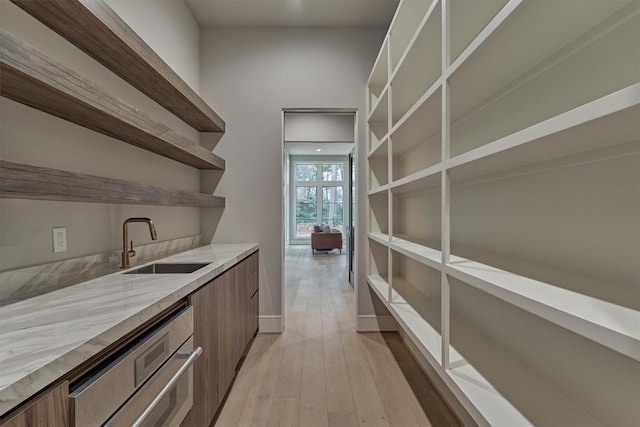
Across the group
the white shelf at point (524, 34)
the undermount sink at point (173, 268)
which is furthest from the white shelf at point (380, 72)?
the undermount sink at point (173, 268)

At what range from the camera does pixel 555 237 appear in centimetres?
101

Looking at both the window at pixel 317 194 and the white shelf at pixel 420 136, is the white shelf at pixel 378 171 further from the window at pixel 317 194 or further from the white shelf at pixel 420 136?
the window at pixel 317 194

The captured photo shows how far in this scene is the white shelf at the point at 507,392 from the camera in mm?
845

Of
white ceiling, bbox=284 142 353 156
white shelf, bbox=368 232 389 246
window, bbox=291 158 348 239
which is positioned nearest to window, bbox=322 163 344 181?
window, bbox=291 158 348 239

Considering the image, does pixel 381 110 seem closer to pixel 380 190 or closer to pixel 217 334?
pixel 380 190

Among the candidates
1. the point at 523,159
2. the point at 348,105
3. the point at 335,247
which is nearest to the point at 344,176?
the point at 335,247

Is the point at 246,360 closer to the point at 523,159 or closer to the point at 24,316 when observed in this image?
the point at 24,316

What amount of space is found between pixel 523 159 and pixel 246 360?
239cm

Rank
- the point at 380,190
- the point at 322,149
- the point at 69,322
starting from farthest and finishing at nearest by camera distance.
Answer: the point at 322,149 < the point at 380,190 < the point at 69,322

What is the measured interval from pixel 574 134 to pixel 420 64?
1.26m

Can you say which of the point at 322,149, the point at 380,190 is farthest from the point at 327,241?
the point at 380,190

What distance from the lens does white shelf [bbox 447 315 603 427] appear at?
0.85m

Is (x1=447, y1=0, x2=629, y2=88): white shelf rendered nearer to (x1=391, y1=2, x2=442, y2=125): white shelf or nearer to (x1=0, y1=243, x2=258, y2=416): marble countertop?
(x1=391, y1=2, x2=442, y2=125): white shelf

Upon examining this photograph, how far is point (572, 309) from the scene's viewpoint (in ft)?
2.11
